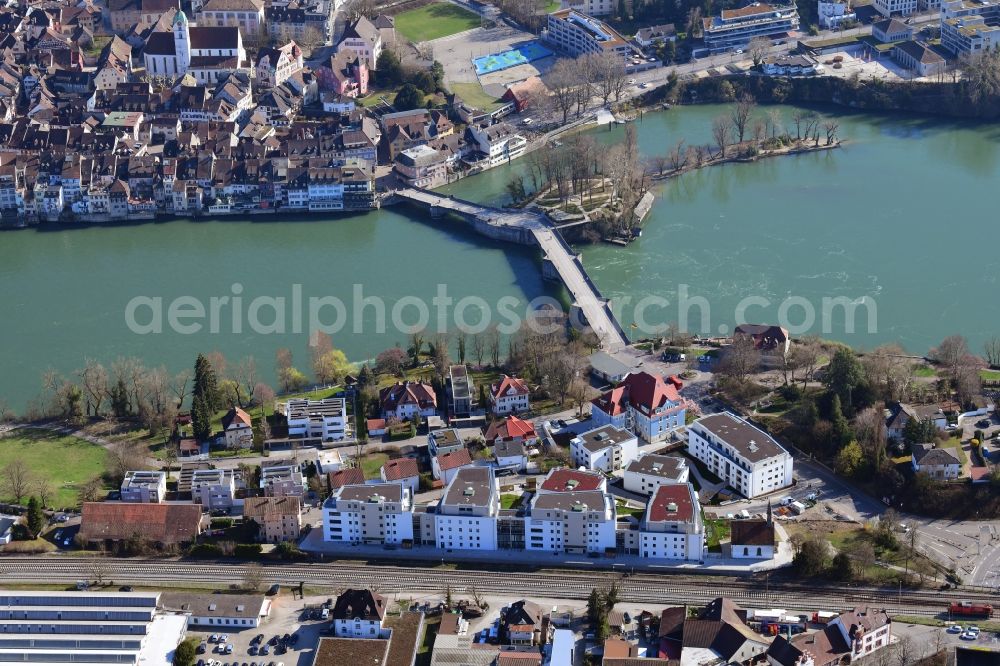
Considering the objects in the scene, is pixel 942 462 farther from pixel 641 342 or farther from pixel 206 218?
pixel 206 218

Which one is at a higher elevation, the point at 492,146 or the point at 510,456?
the point at 492,146

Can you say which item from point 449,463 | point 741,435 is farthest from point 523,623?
point 741,435

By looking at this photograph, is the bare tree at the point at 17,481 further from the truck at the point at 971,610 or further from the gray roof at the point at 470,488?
the truck at the point at 971,610

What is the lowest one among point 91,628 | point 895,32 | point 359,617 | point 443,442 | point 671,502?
point 91,628

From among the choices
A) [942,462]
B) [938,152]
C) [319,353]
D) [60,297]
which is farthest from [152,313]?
[938,152]

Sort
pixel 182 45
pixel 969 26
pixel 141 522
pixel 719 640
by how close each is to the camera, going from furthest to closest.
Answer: pixel 182 45 < pixel 969 26 < pixel 141 522 < pixel 719 640

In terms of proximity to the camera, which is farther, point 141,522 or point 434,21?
point 434,21

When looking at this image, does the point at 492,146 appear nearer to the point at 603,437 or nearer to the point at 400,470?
the point at 603,437

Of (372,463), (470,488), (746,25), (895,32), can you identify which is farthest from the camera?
(746,25)
